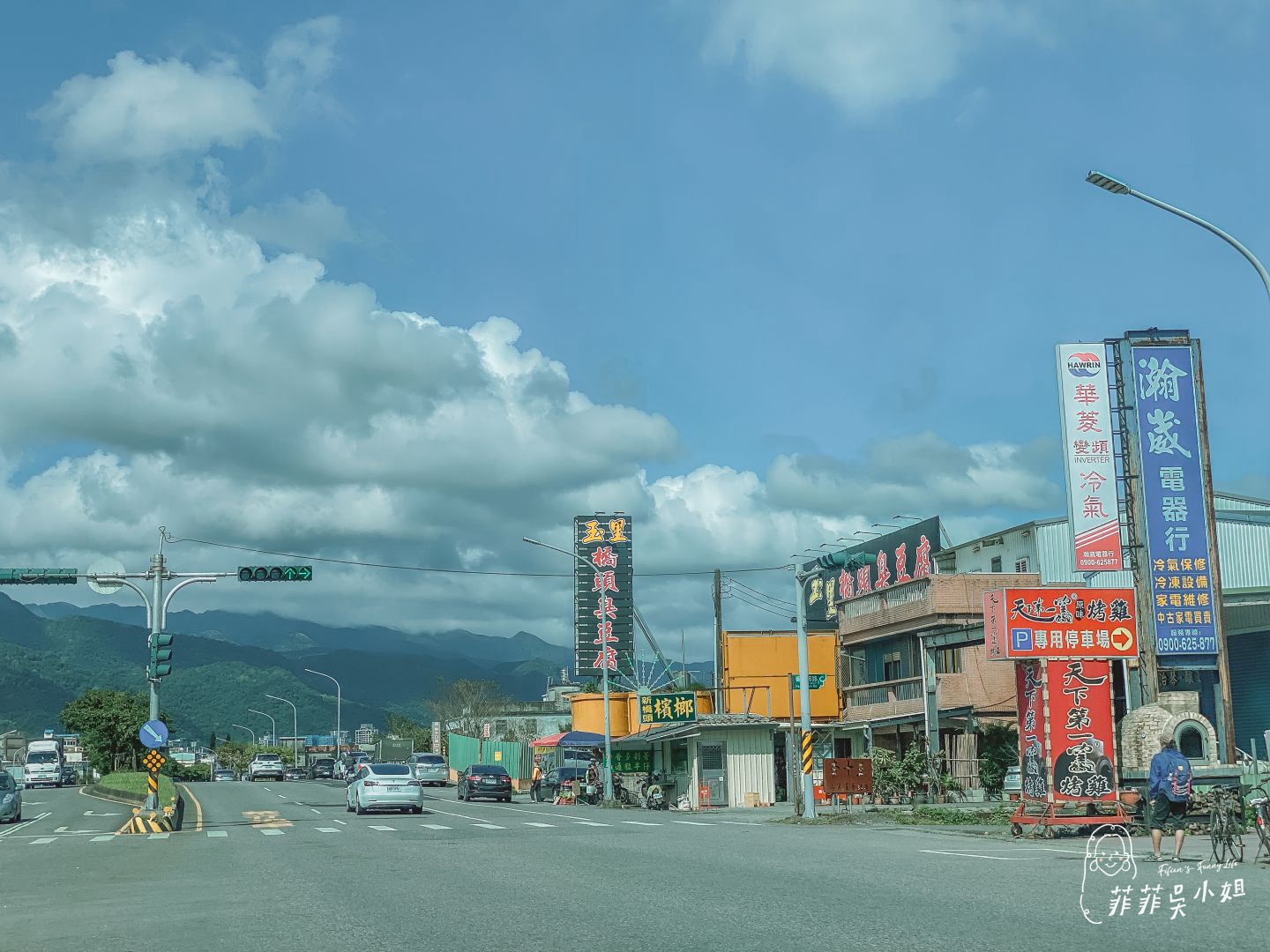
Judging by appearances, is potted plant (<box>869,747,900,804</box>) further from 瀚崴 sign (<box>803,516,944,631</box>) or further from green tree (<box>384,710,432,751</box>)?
green tree (<box>384,710,432,751</box>)

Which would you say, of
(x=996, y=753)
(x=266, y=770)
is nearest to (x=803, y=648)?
(x=996, y=753)

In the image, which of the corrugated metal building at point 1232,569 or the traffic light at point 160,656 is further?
the corrugated metal building at point 1232,569

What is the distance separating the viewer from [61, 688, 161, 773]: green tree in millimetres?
80250

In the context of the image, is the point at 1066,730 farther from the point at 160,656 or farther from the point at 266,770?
the point at 266,770

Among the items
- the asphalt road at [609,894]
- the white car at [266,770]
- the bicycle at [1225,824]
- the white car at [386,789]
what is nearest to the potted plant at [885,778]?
the asphalt road at [609,894]

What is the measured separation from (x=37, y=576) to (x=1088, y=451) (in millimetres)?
26799

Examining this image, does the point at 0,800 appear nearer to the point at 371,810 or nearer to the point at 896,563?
the point at 371,810

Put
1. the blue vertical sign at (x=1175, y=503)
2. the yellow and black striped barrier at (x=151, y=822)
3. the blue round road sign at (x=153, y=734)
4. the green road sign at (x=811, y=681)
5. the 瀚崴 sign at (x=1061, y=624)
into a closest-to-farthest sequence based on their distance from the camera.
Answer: the 瀚崴 sign at (x=1061, y=624), the yellow and black striped barrier at (x=151, y=822), the blue round road sign at (x=153, y=734), the green road sign at (x=811, y=681), the blue vertical sign at (x=1175, y=503)

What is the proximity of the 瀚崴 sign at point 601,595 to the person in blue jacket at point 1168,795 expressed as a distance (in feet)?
139

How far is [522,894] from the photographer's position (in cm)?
1402

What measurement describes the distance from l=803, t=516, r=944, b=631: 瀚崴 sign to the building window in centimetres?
710

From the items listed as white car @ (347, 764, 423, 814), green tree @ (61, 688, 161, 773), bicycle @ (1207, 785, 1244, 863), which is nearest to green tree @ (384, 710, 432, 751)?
green tree @ (61, 688, 161, 773)

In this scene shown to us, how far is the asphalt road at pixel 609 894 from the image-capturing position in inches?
423

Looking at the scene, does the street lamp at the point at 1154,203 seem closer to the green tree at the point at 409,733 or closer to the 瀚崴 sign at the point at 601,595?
the 瀚崴 sign at the point at 601,595
